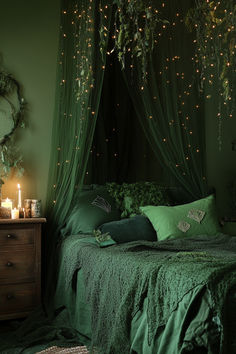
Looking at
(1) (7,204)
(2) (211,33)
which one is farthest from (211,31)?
(1) (7,204)

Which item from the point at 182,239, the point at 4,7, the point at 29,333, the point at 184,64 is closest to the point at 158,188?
the point at 182,239

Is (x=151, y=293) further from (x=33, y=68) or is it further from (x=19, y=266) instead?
(x=33, y=68)

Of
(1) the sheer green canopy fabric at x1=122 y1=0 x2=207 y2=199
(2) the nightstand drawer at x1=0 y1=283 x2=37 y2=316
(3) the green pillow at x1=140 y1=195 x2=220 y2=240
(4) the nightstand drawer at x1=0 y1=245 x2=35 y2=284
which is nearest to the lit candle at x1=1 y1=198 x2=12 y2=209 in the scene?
(4) the nightstand drawer at x1=0 y1=245 x2=35 y2=284

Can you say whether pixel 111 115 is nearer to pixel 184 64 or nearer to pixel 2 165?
pixel 184 64

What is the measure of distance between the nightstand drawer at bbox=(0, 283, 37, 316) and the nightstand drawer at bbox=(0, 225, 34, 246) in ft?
1.07

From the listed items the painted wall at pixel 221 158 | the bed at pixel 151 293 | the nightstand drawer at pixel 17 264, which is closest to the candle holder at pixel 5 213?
the nightstand drawer at pixel 17 264

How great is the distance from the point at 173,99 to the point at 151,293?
185 cm

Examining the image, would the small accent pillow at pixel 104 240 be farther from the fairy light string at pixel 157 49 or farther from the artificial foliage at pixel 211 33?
the artificial foliage at pixel 211 33

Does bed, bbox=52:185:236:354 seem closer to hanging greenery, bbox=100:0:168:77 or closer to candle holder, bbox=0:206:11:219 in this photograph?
candle holder, bbox=0:206:11:219

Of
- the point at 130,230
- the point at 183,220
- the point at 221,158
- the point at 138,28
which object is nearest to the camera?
the point at 138,28

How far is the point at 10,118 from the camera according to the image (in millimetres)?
3531

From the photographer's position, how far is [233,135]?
4840 millimetres

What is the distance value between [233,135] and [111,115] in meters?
1.72

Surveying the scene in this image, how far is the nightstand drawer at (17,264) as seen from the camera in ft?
10.0
